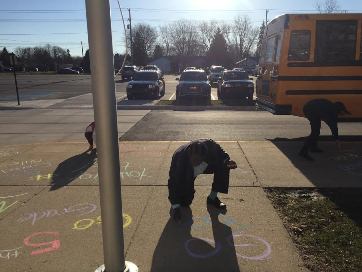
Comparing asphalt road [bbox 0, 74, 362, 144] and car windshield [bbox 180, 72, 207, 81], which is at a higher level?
car windshield [bbox 180, 72, 207, 81]

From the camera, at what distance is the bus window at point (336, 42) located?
9047 millimetres

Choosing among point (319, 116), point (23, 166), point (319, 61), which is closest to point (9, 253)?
point (23, 166)

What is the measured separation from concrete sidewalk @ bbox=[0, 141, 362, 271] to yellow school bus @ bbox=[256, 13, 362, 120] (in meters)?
1.58

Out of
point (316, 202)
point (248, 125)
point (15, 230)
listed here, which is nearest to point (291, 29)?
point (248, 125)

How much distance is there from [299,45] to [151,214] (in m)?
6.00

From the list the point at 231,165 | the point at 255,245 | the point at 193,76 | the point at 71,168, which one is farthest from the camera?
the point at 193,76

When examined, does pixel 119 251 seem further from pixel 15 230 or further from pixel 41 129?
pixel 41 129

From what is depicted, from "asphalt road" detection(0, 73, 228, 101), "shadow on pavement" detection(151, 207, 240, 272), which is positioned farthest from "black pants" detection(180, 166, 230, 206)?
"asphalt road" detection(0, 73, 228, 101)

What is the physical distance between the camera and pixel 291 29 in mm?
9062

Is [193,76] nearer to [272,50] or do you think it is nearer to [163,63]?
[272,50]

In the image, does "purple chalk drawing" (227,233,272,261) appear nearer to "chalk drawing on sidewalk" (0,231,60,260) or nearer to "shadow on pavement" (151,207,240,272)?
"shadow on pavement" (151,207,240,272)

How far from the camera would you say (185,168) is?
15.3ft

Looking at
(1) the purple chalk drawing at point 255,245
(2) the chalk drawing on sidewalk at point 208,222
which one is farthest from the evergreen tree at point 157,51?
(1) the purple chalk drawing at point 255,245

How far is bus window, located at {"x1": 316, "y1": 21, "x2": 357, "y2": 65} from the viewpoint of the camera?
9047 mm
